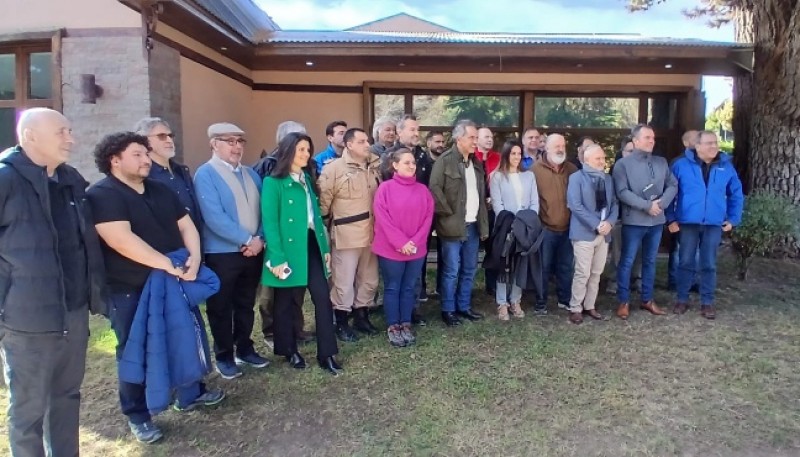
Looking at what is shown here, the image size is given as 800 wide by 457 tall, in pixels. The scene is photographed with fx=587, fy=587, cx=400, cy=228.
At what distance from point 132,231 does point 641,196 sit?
163 inches

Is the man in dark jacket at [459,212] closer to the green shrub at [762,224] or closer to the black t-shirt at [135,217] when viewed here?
the black t-shirt at [135,217]

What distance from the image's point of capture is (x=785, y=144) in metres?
7.55

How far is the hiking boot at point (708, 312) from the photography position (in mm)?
5410

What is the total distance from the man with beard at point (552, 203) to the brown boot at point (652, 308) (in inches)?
32.6

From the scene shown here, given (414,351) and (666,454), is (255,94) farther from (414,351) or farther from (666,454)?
(666,454)

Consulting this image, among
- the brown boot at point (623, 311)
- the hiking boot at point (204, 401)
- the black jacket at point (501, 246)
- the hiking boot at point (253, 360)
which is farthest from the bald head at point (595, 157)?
the hiking boot at point (204, 401)

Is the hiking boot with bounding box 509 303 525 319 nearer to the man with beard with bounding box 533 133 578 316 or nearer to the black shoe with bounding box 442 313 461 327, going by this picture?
the man with beard with bounding box 533 133 578 316

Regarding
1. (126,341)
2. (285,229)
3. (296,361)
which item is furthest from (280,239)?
(126,341)

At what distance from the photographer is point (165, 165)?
364cm

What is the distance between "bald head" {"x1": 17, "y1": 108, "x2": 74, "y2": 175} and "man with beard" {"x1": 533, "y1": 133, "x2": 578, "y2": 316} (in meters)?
3.99

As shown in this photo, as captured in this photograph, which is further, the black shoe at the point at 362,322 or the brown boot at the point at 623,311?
the brown boot at the point at 623,311

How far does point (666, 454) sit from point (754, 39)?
22.6ft

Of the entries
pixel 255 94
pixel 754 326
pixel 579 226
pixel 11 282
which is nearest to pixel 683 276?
pixel 754 326

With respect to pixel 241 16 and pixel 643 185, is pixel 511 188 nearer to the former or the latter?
pixel 643 185
